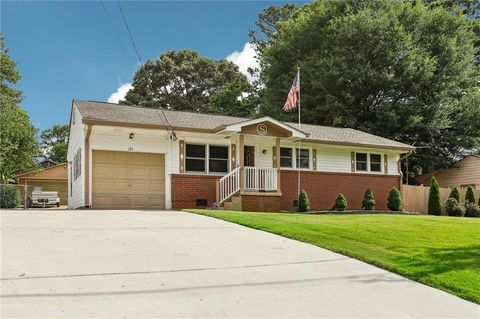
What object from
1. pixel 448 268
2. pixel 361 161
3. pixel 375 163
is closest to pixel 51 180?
pixel 361 161

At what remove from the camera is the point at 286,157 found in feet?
66.8

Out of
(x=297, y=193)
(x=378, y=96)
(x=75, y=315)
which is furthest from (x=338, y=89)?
(x=75, y=315)

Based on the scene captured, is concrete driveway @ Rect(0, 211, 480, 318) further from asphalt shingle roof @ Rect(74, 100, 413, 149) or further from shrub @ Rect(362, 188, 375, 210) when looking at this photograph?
shrub @ Rect(362, 188, 375, 210)

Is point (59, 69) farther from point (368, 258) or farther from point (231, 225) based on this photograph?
point (368, 258)

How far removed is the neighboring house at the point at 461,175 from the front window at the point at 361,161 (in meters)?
11.3

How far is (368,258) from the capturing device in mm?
7766

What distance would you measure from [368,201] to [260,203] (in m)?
5.91

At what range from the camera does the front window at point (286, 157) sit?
796 inches

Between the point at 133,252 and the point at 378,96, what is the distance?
28982mm

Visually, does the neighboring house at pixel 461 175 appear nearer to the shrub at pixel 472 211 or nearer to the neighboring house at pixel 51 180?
the shrub at pixel 472 211

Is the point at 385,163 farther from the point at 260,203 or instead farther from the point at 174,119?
the point at 174,119

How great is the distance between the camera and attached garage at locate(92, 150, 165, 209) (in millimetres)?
16969

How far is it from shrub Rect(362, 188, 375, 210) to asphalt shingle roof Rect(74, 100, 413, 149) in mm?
2338

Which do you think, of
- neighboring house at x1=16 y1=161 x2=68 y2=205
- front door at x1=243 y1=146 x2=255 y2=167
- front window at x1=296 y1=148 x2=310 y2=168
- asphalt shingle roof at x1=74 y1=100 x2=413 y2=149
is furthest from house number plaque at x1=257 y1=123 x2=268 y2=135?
neighboring house at x1=16 y1=161 x2=68 y2=205
